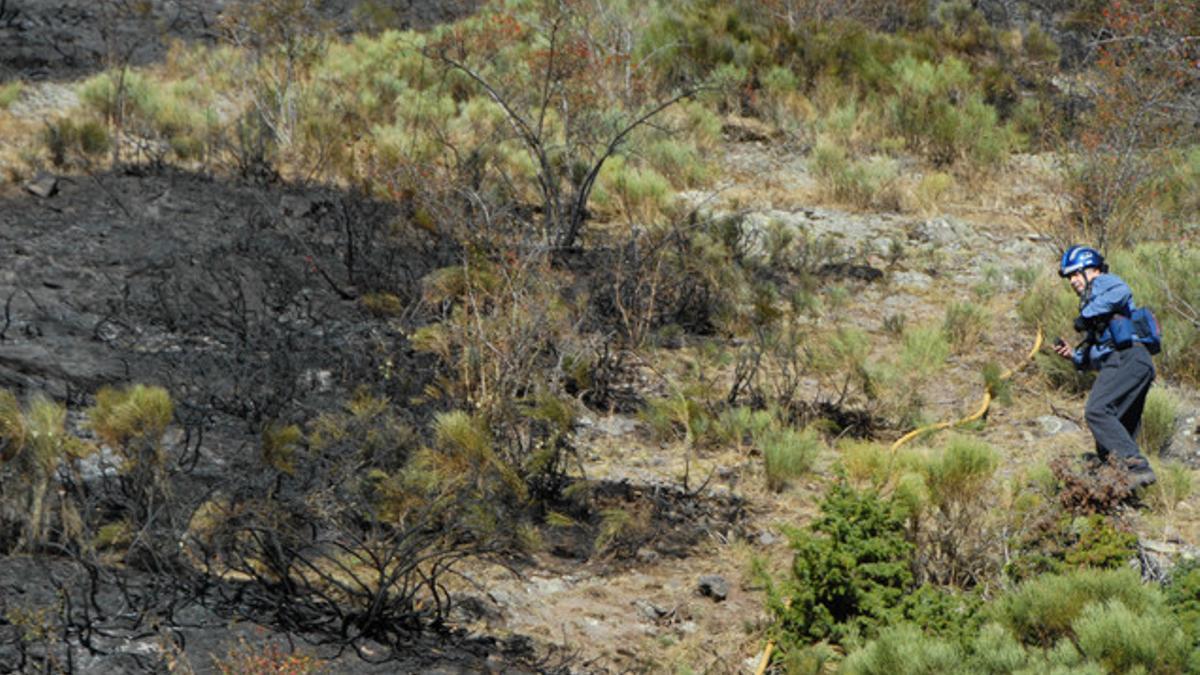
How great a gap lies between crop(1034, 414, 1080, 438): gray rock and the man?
962 millimetres

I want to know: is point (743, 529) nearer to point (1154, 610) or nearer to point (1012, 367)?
point (1154, 610)

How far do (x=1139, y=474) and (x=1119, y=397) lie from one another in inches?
17.8

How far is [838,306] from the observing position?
35.2ft

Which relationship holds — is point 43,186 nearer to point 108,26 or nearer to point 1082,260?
point 108,26

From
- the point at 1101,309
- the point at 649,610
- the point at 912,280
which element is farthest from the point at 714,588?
the point at 912,280

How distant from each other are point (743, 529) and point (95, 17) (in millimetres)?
12559

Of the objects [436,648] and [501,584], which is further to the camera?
[501,584]

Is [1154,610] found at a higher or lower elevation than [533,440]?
higher

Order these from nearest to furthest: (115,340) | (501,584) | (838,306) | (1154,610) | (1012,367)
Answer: (1154,610) → (501,584) → (115,340) → (1012,367) → (838,306)

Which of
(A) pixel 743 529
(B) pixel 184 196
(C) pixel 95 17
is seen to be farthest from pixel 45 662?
(C) pixel 95 17

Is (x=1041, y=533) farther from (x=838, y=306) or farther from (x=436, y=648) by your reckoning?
(x=838, y=306)

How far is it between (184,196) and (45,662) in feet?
22.7

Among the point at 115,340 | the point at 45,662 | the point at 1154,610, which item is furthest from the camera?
the point at 115,340

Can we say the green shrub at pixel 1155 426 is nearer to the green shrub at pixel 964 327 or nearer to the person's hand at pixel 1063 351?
the person's hand at pixel 1063 351
